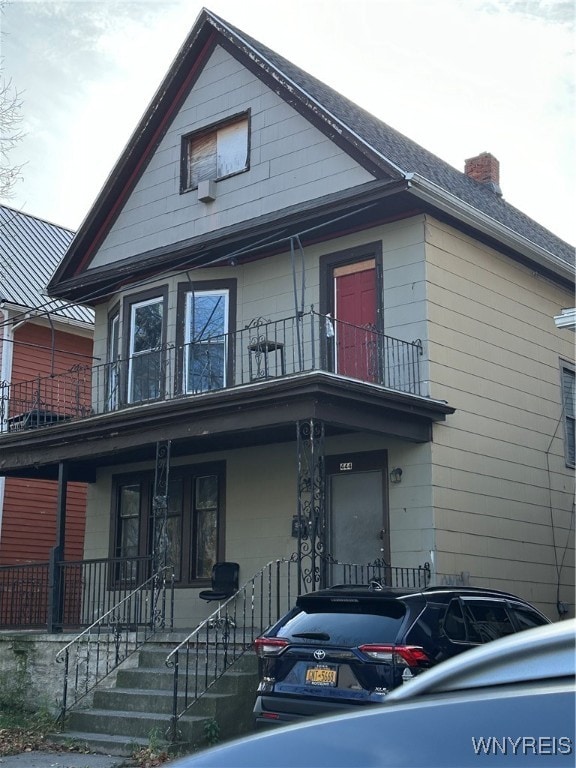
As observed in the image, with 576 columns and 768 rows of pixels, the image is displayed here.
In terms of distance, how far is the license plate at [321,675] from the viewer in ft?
26.3

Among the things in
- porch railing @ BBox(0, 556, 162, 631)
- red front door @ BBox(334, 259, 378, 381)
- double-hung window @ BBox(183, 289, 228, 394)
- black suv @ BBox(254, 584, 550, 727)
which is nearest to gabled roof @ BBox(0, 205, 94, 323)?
double-hung window @ BBox(183, 289, 228, 394)

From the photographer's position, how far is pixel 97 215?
1822cm

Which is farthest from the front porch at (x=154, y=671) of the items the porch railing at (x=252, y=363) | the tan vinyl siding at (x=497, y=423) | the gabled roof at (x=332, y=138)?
the gabled roof at (x=332, y=138)

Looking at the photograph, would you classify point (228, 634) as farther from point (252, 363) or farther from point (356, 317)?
point (356, 317)

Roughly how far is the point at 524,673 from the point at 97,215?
1703cm

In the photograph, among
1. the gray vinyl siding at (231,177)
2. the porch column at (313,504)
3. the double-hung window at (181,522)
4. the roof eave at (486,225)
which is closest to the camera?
the porch column at (313,504)

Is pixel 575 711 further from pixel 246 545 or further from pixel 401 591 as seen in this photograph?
pixel 246 545

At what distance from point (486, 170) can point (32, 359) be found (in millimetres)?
10495

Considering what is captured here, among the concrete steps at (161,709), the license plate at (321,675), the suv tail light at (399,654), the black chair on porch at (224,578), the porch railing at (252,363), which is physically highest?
the porch railing at (252,363)

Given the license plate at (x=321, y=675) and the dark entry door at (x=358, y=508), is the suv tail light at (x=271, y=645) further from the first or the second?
the dark entry door at (x=358, y=508)

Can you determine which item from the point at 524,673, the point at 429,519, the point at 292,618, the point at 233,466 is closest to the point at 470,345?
the point at 429,519

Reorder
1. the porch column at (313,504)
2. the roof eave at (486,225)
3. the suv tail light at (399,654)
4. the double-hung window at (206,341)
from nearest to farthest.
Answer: the suv tail light at (399,654)
the porch column at (313,504)
the roof eave at (486,225)
the double-hung window at (206,341)

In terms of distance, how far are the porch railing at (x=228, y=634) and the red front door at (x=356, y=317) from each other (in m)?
2.85

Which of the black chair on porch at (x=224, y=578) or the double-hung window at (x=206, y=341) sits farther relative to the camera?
the double-hung window at (x=206, y=341)
